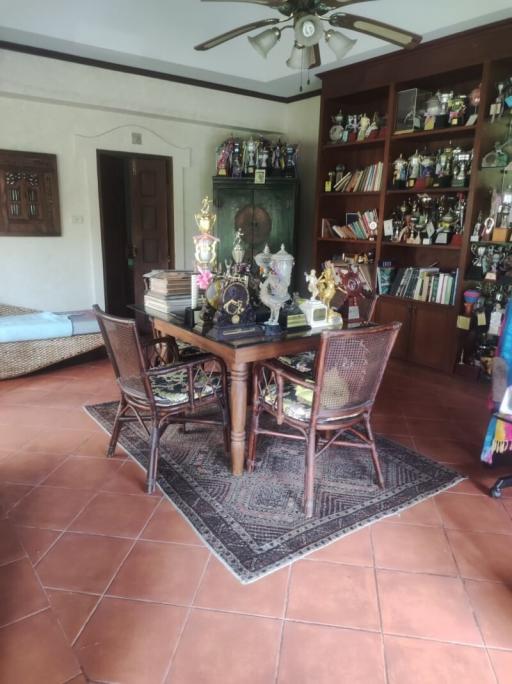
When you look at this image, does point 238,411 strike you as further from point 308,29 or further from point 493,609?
point 308,29

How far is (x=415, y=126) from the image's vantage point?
422 cm

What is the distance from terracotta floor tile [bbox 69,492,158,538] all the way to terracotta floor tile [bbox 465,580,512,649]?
1.37 m

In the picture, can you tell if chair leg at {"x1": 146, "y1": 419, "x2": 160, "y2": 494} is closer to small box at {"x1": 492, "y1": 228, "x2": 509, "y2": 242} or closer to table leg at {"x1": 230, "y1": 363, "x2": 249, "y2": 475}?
table leg at {"x1": 230, "y1": 363, "x2": 249, "y2": 475}

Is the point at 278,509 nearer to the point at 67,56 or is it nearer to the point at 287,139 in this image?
the point at 67,56

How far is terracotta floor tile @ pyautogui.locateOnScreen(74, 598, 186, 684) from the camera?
1468 millimetres

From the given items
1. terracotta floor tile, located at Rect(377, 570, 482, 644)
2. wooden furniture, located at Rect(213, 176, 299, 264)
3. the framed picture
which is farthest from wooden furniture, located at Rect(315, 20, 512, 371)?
terracotta floor tile, located at Rect(377, 570, 482, 644)

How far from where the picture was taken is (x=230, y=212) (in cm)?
533

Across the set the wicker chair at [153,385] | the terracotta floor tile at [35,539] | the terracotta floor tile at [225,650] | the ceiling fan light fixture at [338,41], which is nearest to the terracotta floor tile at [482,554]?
the terracotta floor tile at [225,650]

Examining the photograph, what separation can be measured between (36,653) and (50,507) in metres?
0.83

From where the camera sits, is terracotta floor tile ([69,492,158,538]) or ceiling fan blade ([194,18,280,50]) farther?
ceiling fan blade ([194,18,280,50])

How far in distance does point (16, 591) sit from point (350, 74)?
191 inches

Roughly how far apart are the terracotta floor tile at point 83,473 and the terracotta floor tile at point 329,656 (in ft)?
4.28

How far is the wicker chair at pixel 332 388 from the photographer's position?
2064 mm

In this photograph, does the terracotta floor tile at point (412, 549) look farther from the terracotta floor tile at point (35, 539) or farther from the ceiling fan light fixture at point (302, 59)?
the ceiling fan light fixture at point (302, 59)
